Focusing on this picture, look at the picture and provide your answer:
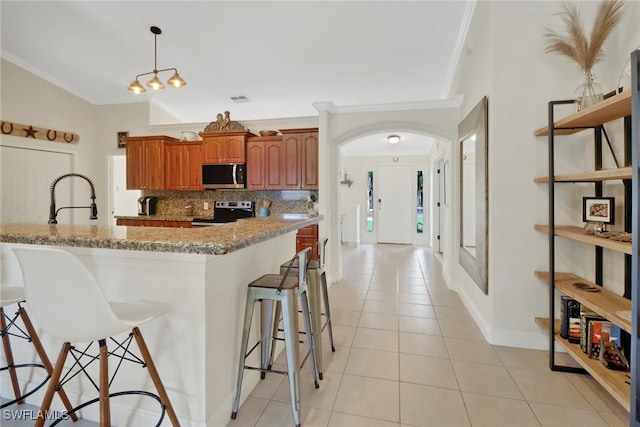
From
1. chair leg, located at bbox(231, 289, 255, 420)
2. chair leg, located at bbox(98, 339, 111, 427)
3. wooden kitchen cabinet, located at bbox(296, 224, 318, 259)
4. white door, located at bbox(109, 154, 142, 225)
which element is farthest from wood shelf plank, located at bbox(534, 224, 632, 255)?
white door, located at bbox(109, 154, 142, 225)

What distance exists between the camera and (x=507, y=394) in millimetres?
1875

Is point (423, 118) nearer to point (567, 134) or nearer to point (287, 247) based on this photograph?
point (567, 134)

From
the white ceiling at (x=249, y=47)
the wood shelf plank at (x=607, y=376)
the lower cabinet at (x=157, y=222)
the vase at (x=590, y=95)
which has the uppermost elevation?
the white ceiling at (x=249, y=47)

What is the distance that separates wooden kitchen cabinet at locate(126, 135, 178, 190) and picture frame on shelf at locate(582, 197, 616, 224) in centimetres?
552

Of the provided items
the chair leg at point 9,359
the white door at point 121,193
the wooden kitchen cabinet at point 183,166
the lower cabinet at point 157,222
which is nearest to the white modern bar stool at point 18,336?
the chair leg at point 9,359

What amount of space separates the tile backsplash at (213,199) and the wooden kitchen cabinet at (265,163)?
0.37 m

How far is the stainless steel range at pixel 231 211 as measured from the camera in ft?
16.6

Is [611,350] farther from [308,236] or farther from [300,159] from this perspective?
[300,159]

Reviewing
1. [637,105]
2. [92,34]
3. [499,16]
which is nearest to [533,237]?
[637,105]

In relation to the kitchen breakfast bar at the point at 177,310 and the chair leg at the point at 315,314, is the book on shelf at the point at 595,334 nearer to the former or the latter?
the chair leg at the point at 315,314

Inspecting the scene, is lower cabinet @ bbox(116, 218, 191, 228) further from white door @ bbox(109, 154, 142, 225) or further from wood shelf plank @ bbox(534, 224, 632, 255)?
wood shelf plank @ bbox(534, 224, 632, 255)

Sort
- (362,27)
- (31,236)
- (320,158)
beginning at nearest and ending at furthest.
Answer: (31,236) → (362,27) → (320,158)

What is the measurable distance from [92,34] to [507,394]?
5729 mm

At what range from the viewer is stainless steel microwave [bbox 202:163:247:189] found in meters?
4.81
